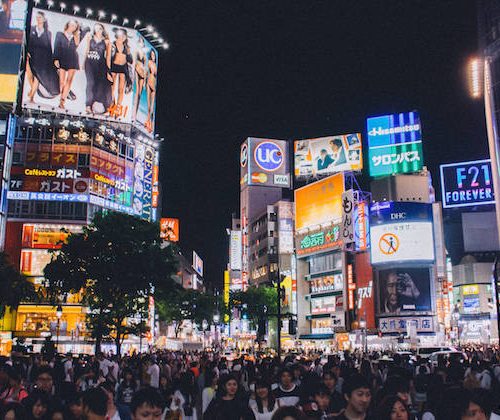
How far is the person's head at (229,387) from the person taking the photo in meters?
8.00

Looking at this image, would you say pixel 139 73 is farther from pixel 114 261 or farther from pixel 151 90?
pixel 114 261

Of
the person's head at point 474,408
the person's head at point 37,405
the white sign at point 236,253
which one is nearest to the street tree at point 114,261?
the person's head at point 37,405

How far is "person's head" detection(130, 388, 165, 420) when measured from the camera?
5.34m

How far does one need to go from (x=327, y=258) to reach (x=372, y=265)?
Result: 12488 mm

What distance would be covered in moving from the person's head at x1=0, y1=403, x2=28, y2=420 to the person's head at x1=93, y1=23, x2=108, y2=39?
6984cm

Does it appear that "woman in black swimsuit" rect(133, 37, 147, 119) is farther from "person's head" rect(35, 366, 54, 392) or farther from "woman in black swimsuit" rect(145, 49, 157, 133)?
"person's head" rect(35, 366, 54, 392)

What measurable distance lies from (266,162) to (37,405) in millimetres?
117148

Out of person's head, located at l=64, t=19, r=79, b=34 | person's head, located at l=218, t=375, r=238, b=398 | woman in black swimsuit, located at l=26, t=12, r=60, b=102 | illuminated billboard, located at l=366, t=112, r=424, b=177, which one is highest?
person's head, located at l=64, t=19, r=79, b=34

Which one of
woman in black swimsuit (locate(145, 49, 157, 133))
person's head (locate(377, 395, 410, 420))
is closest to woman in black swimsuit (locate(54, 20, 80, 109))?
woman in black swimsuit (locate(145, 49, 157, 133))

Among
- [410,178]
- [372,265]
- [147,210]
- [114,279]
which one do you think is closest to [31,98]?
[147,210]

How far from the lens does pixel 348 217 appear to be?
77.5m

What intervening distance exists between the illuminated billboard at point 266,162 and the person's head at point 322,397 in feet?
370

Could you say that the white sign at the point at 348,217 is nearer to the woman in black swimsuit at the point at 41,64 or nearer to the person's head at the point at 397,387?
the woman in black swimsuit at the point at 41,64

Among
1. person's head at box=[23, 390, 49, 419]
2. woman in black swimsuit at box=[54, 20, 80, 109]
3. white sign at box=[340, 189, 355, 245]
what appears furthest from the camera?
white sign at box=[340, 189, 355, 245]
